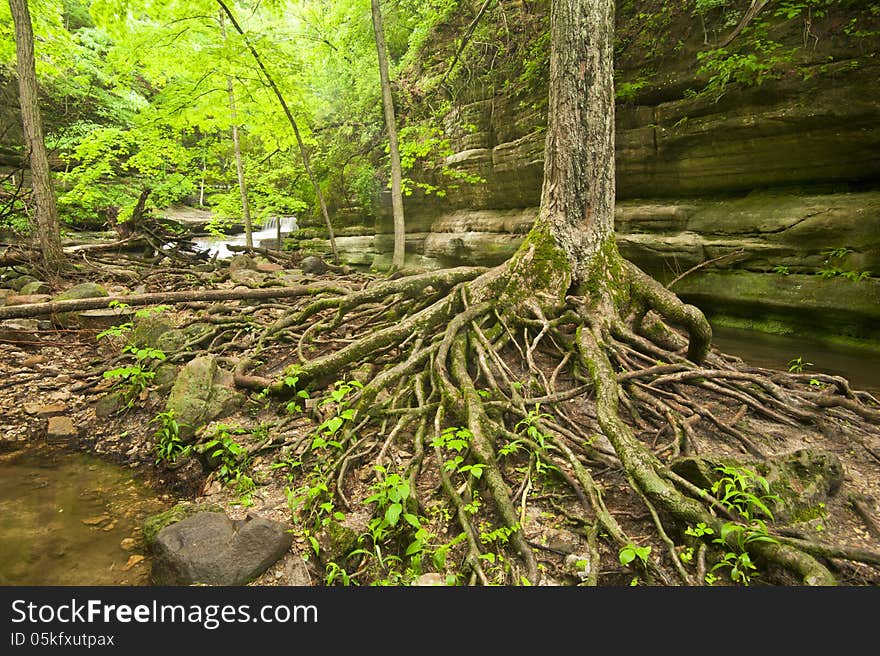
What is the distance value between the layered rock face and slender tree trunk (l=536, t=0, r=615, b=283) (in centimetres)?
169

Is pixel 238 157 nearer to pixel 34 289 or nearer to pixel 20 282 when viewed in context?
pixel 20 282

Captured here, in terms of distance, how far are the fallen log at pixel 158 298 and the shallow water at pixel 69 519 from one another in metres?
2.17

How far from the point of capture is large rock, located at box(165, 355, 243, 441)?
155 inches

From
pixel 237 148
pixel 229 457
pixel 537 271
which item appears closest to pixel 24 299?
pixel 229 457

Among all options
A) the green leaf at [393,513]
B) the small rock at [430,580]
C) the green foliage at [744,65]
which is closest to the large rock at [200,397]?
the green leaf at [393,513]

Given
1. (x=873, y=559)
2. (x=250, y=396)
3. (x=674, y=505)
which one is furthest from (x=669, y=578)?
(x=250, y=396)

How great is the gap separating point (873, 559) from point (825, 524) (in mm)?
727

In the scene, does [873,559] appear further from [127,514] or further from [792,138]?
[792,138]

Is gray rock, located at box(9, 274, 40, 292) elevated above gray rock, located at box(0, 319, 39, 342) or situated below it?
above

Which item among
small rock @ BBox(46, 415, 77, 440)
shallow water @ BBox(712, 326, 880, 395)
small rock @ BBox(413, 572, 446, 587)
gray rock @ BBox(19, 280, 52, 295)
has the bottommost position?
shallow water @ BBox(712, 326, 880, 395)

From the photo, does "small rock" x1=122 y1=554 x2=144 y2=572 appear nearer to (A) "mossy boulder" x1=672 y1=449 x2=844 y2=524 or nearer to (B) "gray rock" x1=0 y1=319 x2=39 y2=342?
(A) "mossy boulder" x1=672 y1=449 x2=844 y2=524

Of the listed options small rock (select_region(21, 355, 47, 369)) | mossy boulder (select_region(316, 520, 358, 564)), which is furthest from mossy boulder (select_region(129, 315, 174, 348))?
mossy boulder (select_region(316, 520, 358, 564))

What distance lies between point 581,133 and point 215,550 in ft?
15.6

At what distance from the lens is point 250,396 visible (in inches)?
174
